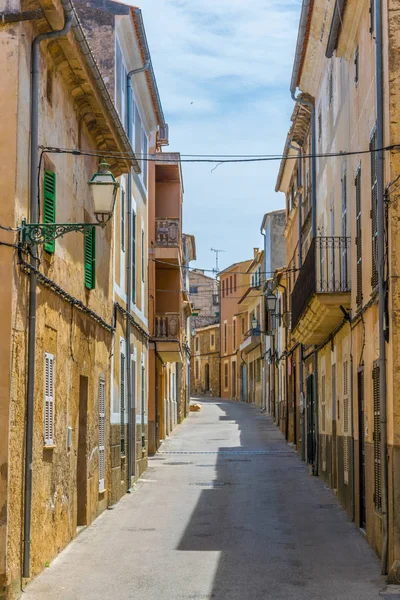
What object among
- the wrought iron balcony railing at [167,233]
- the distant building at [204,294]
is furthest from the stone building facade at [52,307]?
the distant building at [204,294]

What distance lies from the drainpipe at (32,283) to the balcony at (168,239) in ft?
66.1

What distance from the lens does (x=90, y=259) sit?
15.9 m

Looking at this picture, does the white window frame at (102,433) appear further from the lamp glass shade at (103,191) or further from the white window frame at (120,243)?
the lamp glass shade at (103,191)

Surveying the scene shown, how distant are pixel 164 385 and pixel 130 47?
60.0ft

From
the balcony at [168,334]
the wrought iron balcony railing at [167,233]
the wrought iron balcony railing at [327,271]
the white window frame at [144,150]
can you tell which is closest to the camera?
the wrought iron balcony railing at [327,271]

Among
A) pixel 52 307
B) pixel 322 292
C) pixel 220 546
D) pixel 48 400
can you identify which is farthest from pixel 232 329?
pixel 48 400

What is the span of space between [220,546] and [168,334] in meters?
17.2

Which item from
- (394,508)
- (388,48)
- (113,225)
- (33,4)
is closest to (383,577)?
(394,508)

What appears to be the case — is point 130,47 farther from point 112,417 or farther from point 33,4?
point 33,4

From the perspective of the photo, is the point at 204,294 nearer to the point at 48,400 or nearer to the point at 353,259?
the point at 353,259

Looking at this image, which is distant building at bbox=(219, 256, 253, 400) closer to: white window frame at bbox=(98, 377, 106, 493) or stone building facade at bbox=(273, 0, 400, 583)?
stone building facade at bbox=(273, 0, 400, 583)

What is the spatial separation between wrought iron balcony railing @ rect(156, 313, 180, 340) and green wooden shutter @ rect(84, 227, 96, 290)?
14843 millimetres

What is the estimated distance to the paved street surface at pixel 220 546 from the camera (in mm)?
11172

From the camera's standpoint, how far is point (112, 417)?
18.7 metres
